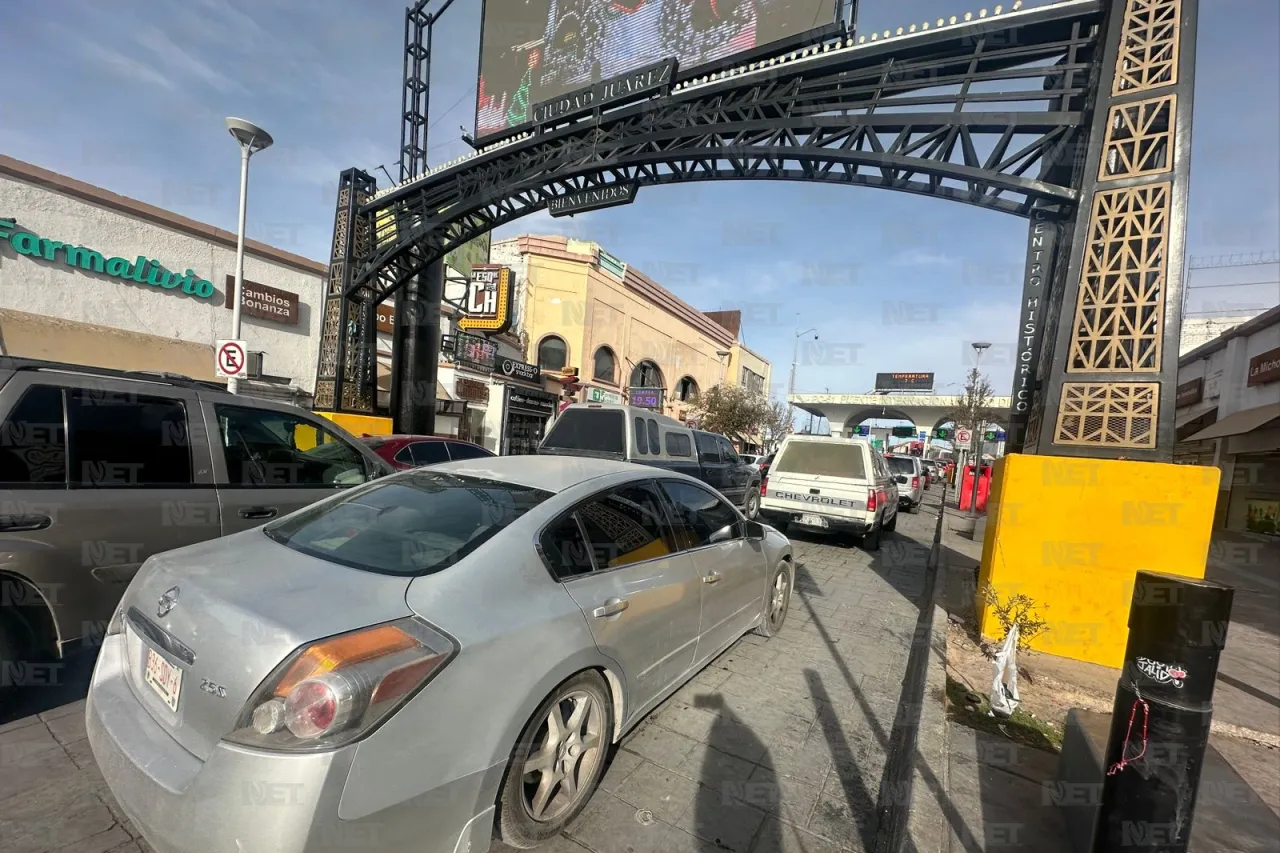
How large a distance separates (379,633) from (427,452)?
691 cm

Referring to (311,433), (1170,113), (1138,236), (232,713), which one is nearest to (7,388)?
(311,433)

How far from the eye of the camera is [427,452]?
812 cm

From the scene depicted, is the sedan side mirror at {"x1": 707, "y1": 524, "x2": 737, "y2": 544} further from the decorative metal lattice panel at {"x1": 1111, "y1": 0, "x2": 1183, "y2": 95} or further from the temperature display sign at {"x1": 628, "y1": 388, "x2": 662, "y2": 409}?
the temperature display sign at {"x1": 628, "y1": 388, "x2": 662, "y2": 409}

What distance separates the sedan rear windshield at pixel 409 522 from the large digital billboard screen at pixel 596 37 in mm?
9736

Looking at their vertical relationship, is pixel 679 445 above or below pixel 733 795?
above

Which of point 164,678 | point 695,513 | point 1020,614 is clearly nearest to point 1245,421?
point 1020,614

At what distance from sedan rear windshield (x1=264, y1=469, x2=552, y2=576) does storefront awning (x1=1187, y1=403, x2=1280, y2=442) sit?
608 inches

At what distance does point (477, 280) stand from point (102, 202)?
402 inches

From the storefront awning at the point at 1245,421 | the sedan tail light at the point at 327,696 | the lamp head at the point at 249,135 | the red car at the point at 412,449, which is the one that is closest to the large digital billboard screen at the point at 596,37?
the lamp head at the point at 249,135

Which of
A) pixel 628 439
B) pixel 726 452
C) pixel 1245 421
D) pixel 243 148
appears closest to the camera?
pixel 628 439

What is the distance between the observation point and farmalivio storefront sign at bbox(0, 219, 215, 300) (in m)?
9.42

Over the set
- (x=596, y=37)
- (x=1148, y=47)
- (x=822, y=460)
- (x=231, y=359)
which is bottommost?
(x=822, y=460)

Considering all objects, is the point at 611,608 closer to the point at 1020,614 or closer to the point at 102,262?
the point at 1020,614

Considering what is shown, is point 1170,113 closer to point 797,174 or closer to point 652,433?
point 797,174
